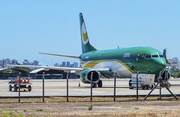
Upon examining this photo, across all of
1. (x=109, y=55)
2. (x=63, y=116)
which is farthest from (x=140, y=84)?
(x=63, y=116)

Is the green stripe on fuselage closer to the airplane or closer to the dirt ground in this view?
the airplane

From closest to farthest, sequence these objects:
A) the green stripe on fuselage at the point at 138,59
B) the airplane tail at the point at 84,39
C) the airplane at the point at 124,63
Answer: the green stripe on fuselage at the point at 138,59
the airplane at the point at 124,63
the airplane tail at the point at 84,39

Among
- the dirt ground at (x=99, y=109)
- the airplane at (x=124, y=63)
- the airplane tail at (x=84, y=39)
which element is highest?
the airplane tail at (x=84, y=39)

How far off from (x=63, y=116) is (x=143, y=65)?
22431 mm

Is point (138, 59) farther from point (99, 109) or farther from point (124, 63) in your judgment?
point (99, 109)

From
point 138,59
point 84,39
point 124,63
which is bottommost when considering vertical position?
point 124,63

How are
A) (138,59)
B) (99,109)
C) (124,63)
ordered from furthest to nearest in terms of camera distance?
(124,63), (138,59), (99,109)

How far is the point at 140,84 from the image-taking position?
96.8 feet

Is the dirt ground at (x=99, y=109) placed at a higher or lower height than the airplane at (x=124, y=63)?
lower

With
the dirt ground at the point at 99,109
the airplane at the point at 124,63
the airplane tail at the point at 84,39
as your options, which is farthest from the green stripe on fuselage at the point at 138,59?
the dirt ground at the point at 99,109

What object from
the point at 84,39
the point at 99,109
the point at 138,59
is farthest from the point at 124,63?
the point at 99,109

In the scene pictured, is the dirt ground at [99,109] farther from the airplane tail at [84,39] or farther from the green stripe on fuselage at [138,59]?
the airplane tail at [84,39]

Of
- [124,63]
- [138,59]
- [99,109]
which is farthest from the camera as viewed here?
[124,63]

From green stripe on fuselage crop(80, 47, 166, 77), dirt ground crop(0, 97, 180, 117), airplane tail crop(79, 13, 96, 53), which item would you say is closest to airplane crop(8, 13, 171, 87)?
green stripe on fuselage crop(80, 47, 166, 77)
